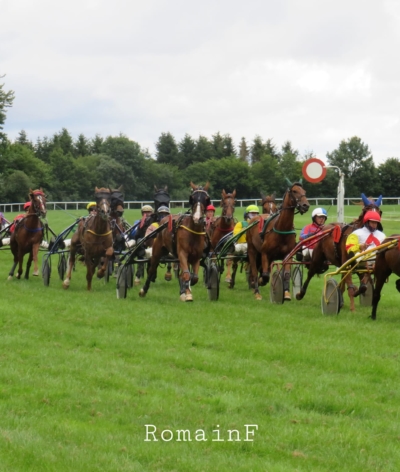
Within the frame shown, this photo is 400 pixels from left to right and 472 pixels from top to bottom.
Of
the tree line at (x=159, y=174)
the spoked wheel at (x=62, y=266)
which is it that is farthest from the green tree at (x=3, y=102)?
the spoked wheel at (x=62, y=266)

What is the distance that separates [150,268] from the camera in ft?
49.0

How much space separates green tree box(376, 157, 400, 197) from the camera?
2675 inches

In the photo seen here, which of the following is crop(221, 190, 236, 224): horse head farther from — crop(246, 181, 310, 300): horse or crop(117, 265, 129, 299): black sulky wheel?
crop(117, 265, 129, 299): black sulky wheel

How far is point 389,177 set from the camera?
68.4 meters

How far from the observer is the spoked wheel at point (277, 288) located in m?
14.2

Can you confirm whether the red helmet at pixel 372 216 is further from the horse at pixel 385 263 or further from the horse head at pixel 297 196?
the horse head at pixel 297 196

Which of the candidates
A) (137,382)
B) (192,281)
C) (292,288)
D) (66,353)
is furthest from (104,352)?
(292,288)

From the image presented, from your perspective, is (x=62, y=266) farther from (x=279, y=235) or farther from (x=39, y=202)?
(x=279, y=235)

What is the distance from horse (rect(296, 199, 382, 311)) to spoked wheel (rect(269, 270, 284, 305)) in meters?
0.35

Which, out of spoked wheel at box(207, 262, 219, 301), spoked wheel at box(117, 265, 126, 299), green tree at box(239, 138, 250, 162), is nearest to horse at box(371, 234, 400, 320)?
spoked wheel at box(207, 262, 219, 301)

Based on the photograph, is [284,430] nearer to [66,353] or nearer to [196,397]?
[196,397]

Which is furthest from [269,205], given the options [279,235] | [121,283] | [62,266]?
[62,266]

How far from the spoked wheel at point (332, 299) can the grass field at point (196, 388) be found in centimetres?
20

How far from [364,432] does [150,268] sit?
350 inches
